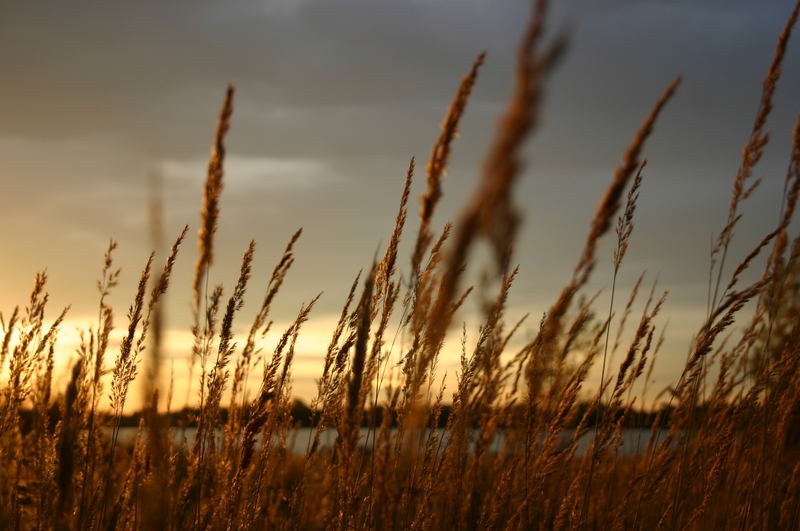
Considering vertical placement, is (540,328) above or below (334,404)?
above

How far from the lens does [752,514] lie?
2846 mm

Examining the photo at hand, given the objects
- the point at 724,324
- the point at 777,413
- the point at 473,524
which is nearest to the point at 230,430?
the point at 473,524

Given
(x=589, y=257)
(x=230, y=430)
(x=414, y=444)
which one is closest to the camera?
(x=414, y=444)

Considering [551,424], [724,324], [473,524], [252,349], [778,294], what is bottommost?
[473,524]

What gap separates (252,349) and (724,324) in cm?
192

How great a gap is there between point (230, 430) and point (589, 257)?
1618 mm

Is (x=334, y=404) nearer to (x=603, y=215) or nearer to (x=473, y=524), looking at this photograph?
(x=473, y=524)

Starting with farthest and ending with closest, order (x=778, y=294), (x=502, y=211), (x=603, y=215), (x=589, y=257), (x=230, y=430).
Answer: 1. (x=778, y=294)
2. (x=230, y=430)
3. (x=589, y=257)
4. (x=603, y=215)
5. (x=502, y=211)

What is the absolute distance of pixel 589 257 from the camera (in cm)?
192

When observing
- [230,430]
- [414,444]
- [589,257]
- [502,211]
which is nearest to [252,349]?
[230,430]

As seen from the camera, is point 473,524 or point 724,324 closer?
point 724,324

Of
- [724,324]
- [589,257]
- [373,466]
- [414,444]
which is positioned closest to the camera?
[414,444]

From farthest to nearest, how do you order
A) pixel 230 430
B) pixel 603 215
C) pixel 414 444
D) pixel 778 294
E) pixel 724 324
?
pixel 778 294 → pixel 230 430 → pixel 724 324 → pixel 603 215 → pixel 414 444

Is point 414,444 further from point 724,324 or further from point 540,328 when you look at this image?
point 724,324
